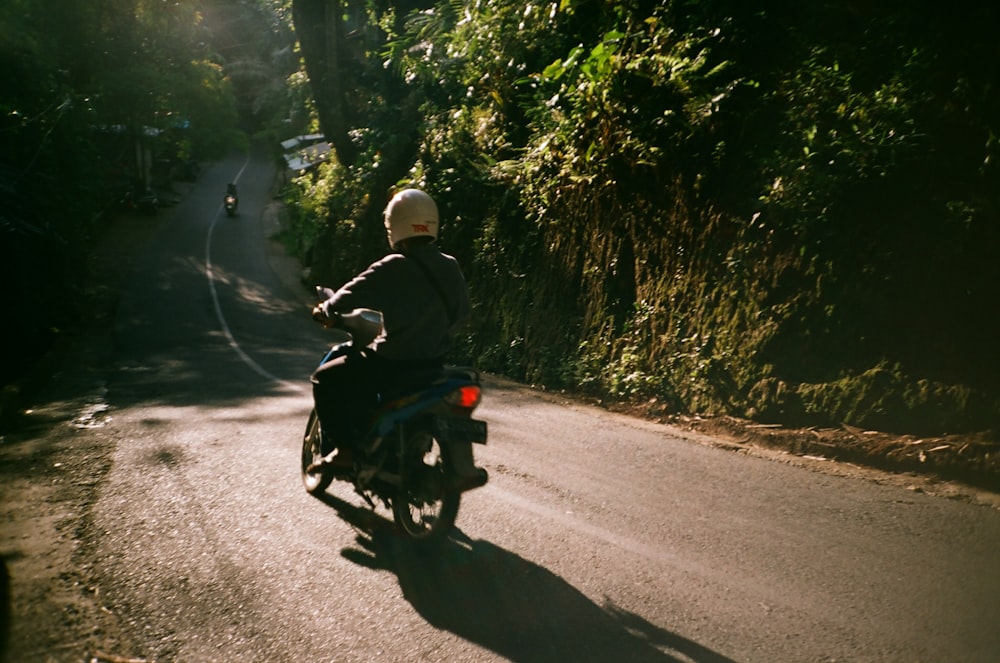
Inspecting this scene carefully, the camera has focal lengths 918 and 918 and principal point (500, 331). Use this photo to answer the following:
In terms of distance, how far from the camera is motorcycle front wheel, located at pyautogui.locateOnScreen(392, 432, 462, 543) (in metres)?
5.15

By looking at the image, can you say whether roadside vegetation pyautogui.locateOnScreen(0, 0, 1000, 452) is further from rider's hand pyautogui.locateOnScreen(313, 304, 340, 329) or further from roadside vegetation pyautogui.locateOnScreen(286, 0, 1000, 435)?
rider's hand pyautogui.locateOnScreen(313, 304, 340, 329)

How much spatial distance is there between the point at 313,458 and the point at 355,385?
1046 mm

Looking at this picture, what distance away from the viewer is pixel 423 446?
5289 mm

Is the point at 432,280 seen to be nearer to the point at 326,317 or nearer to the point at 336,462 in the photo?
the point at 326,317

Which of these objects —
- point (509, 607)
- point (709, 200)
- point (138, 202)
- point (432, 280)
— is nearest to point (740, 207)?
point (709, 200)

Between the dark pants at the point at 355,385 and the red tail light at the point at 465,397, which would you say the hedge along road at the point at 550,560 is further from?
the red tail light at the point at 465,397

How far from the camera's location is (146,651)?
3955mm

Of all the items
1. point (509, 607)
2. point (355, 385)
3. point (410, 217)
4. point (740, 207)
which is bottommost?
point (509, 607)

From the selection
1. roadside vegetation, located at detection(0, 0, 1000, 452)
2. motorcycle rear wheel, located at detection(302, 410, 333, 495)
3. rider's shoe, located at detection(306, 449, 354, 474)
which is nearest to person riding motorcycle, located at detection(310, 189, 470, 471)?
rider's shoe, located at detection(306, 449, 354, 474)

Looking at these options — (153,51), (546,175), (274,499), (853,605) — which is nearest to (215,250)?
(153,51)

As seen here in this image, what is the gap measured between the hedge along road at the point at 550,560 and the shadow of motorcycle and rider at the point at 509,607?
0.05 feet

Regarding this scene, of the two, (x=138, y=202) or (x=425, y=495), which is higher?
(x=138, y=202)

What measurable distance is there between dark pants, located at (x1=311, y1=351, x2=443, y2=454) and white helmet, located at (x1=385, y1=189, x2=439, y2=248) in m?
0.75

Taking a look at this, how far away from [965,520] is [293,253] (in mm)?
41348
